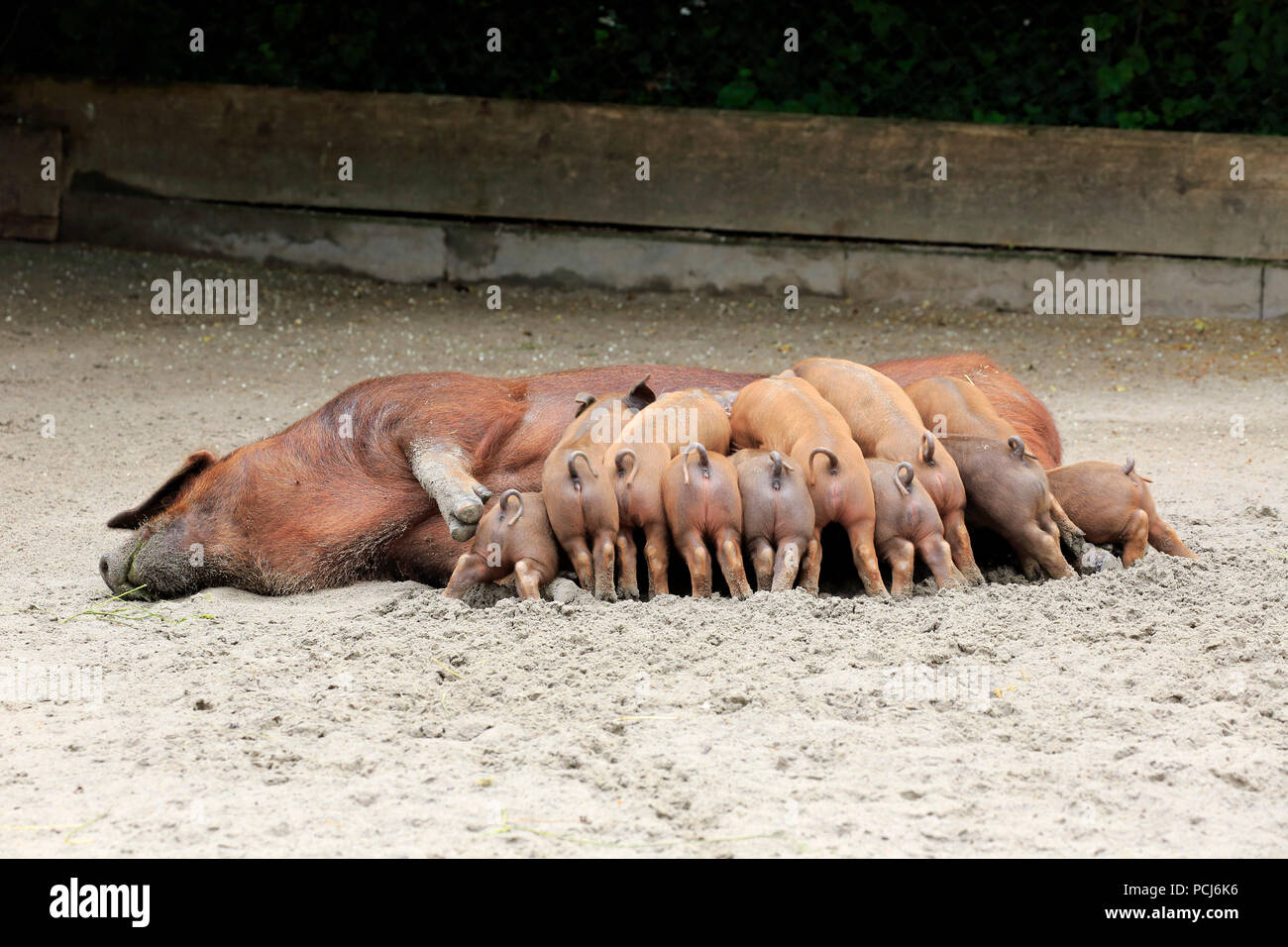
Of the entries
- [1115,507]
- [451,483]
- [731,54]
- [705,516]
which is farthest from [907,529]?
[731,54]

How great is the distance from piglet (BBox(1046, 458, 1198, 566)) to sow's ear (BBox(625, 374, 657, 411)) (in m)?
1.17

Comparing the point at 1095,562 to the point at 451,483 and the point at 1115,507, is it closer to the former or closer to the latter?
the point at 1115,507

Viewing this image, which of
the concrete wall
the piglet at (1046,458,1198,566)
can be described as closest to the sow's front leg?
the piglet at (1046,458,1198,566)

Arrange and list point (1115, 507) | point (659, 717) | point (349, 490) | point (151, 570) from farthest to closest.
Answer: point (349, 490) → point (151, 570) → point (1115, 507) → point (659, 717)

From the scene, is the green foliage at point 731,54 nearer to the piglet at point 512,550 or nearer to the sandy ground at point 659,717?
the sandy ground at point 659,717

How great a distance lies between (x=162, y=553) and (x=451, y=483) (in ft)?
2.88

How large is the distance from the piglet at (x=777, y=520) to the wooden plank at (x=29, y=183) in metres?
6.79

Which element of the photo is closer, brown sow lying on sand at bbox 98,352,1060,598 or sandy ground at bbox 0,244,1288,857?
sandy ground at bbox 0,244,1288,857

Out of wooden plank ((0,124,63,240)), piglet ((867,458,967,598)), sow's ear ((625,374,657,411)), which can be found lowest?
piglet ((867,458,967,598))

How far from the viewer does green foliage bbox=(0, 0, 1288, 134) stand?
8.42 meters

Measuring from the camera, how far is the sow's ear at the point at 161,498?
4008 millimetres

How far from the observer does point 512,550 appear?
3480 mm

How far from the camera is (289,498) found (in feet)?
12.9

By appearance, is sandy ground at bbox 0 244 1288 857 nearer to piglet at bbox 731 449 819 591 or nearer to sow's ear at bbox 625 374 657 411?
piglet at bbox 731 449 819 591
